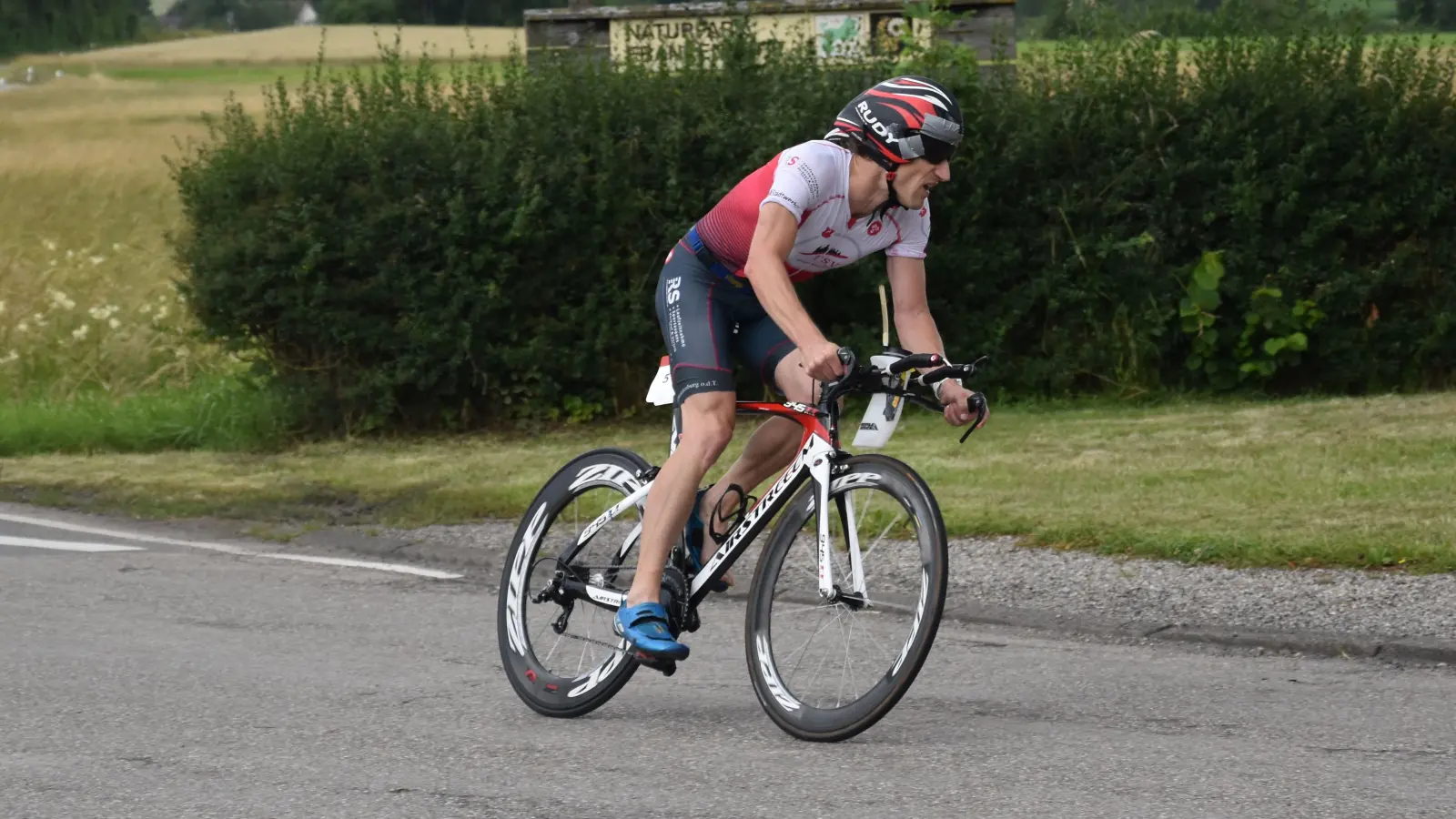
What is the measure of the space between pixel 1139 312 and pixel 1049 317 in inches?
25.3

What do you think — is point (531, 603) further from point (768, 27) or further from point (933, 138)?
point (768, 27)

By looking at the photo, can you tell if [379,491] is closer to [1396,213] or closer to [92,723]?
[92,723]

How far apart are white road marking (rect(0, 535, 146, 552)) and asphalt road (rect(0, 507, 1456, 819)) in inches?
77.7

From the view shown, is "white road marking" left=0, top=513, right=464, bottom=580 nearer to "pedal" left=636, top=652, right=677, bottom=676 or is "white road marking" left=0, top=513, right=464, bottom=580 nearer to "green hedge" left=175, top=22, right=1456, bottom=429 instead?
"green hedge" left=175, top=22, right=1456, bottom=429

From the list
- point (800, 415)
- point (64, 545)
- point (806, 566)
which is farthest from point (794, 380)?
point (64, 545)

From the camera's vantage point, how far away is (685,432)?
590cm

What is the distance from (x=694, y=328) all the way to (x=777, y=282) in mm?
483

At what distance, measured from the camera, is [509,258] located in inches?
534

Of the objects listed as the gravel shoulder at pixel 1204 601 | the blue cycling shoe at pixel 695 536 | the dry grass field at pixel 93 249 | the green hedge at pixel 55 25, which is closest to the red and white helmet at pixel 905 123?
the blue cycling shoe at pixel 695 536

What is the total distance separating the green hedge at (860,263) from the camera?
Result: 13547 mm

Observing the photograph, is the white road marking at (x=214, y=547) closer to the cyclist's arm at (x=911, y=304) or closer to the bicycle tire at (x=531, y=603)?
the bicycle tire at (x=531, y=603)

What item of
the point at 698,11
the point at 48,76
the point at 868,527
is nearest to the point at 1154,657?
the point at 868,527

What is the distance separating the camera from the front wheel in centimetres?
540

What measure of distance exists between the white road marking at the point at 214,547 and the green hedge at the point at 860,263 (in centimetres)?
295
